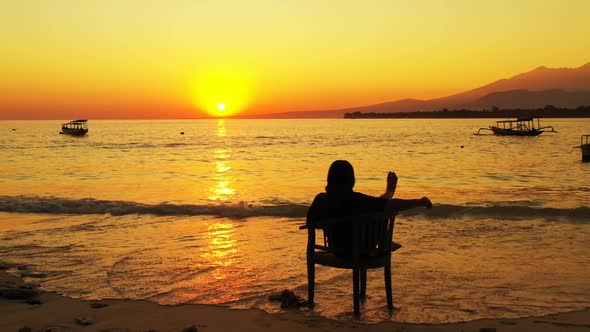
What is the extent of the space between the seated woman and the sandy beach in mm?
832

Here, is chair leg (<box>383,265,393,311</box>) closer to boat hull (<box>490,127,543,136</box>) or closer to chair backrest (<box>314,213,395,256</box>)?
chair backrest (<box>314,213,395,256</box>)

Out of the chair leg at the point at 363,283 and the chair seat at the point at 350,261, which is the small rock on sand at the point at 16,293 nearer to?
the chair seat at the point at 350,261

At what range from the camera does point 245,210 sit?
1350cm

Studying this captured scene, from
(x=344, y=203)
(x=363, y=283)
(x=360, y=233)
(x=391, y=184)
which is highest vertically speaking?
(x=391, y=184)

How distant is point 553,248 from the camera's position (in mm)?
8648

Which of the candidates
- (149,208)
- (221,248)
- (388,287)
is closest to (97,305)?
(388,287)

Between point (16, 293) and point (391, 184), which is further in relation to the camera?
point (16, 293)

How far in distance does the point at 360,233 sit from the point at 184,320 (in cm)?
197

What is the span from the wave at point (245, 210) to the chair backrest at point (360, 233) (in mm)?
7420

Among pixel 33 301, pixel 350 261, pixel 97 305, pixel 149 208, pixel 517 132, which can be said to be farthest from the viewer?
pixel 517 132

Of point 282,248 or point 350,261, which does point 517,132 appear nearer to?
point 282,248

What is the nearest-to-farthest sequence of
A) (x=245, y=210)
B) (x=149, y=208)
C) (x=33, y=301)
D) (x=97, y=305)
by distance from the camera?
(x=97, y=305) → (x=33, y=301) → (x=245, y=210) → (x=149, y=208)

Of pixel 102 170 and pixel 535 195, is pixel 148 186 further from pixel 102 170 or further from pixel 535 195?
pixel 535 195

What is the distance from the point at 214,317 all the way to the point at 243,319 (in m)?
0.31
